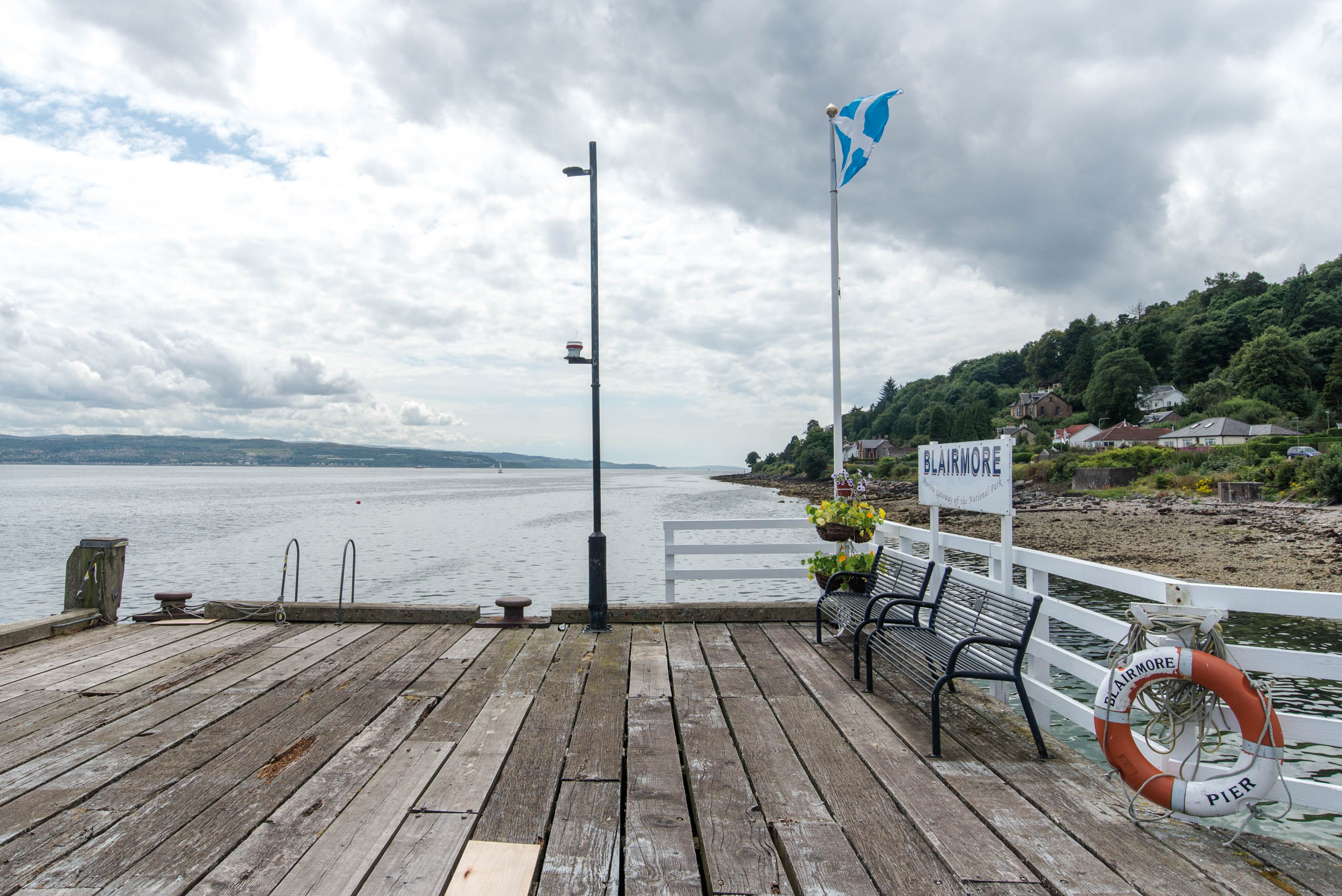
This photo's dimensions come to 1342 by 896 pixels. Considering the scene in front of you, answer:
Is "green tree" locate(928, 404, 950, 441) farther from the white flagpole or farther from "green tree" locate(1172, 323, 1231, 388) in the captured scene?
the white flagpole

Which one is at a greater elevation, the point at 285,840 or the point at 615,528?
the point at 285,840

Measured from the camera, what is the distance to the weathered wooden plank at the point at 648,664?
4.63m

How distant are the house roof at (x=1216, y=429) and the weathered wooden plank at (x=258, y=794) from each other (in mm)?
76477

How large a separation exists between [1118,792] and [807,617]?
11.9 feet

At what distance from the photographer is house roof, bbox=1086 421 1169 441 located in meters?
77.1

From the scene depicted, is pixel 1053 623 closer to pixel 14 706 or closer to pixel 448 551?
pixel 14 706

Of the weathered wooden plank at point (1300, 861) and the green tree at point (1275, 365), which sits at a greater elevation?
the green tree at point (1275, 365)

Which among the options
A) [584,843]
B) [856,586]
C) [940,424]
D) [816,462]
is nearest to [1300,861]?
[584,843]

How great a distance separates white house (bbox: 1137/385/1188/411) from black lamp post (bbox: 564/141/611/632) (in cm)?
10630

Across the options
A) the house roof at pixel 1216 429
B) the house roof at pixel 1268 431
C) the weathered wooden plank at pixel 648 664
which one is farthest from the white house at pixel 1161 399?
the weathered wooden plank at pixel 648 664

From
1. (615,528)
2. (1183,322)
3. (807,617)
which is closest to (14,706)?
(807,617)

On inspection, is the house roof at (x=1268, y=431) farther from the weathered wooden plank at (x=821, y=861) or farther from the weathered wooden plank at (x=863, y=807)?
the weathered wooden plank at (x=821, y=861)

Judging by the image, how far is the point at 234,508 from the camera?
56.8m

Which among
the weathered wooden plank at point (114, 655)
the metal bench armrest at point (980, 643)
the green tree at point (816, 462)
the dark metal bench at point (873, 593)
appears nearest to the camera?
the metal bench armrest at point (980, 643)
